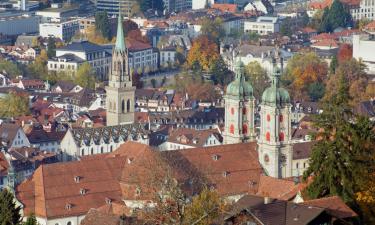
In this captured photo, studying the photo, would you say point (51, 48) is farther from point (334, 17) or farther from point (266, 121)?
point (266, 121)

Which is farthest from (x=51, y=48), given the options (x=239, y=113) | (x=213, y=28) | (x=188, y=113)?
(x=239, y=113)

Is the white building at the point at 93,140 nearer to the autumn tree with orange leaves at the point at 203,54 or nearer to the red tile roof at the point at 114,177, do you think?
the red tile roof at the point at 114,177

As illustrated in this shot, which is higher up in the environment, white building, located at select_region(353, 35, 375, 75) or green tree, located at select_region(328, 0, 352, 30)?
green tree, located at select_region(328, 0, 352, 30)

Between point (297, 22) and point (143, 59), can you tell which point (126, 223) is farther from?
point (297, 22)

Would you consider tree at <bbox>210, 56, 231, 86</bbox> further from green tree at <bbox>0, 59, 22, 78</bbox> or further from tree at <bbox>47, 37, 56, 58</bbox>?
green tree at <bbox>0, 59, 22, 78</bbox>

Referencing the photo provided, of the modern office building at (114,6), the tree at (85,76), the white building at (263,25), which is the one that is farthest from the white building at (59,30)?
the tree at (85,76)

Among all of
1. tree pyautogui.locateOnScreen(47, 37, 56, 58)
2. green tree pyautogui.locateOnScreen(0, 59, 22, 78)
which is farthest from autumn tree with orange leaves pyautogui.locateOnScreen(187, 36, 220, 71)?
green tree pyautogui.locateOnScreen(0, 59, 22, 78)
